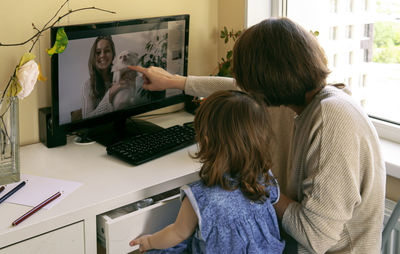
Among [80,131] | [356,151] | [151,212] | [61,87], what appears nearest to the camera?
[356,151]

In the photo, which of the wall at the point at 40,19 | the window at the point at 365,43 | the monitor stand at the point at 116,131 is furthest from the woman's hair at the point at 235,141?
the window at the point at 365,43

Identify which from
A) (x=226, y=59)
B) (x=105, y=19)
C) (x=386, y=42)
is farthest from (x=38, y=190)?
(x=386, y=42)

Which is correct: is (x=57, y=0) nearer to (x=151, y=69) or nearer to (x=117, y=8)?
(x=117, y=8)

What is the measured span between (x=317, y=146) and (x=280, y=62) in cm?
24

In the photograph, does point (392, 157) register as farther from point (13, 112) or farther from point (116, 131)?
point (13, 112)

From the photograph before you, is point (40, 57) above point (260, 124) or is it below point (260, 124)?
above

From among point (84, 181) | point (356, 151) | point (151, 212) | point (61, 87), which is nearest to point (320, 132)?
point (356, 151)

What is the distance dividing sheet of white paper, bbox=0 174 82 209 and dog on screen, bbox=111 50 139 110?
469 millimetres

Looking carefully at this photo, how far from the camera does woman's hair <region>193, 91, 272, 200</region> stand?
133cm

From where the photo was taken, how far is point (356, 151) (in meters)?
1.32

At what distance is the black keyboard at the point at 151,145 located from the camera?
1.76 m

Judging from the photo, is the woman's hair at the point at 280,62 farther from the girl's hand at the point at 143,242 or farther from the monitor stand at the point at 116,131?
the monitor stand at the point at 116,131

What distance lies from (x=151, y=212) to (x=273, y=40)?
61cm

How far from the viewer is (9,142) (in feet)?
5.26
